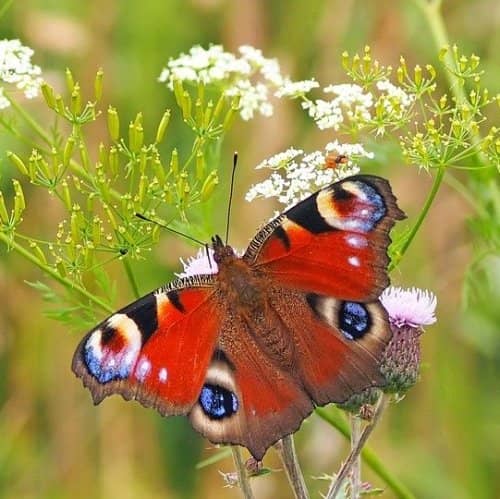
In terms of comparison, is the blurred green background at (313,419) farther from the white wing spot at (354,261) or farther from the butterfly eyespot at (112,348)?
the butterfly eyespot at (112,348)

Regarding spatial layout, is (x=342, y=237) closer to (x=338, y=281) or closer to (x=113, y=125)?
(x=338, y=281)

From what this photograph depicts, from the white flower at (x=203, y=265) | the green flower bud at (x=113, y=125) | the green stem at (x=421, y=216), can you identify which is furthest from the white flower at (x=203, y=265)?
the green stem at (x=421, y=216)

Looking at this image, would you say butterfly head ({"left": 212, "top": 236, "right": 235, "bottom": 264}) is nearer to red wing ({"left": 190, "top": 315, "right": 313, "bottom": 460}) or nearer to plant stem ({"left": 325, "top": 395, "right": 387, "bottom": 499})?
red wing ({"left": 190, "top": 315, "right": 313, "bottom": 460})

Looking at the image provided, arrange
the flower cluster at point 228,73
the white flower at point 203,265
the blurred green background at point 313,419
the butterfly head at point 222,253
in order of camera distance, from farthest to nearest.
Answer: the blurred green background at point 313,419, the flower cluster at point 228,73, the white flower at point 203,265, the butterfly head at point 222,253

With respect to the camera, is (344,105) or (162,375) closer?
(162,375)

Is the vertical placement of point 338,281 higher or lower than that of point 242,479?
higher

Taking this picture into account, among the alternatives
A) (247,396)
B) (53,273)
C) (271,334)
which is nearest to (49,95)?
(53,273)

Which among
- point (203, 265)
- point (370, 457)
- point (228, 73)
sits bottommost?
point (370, 457)
